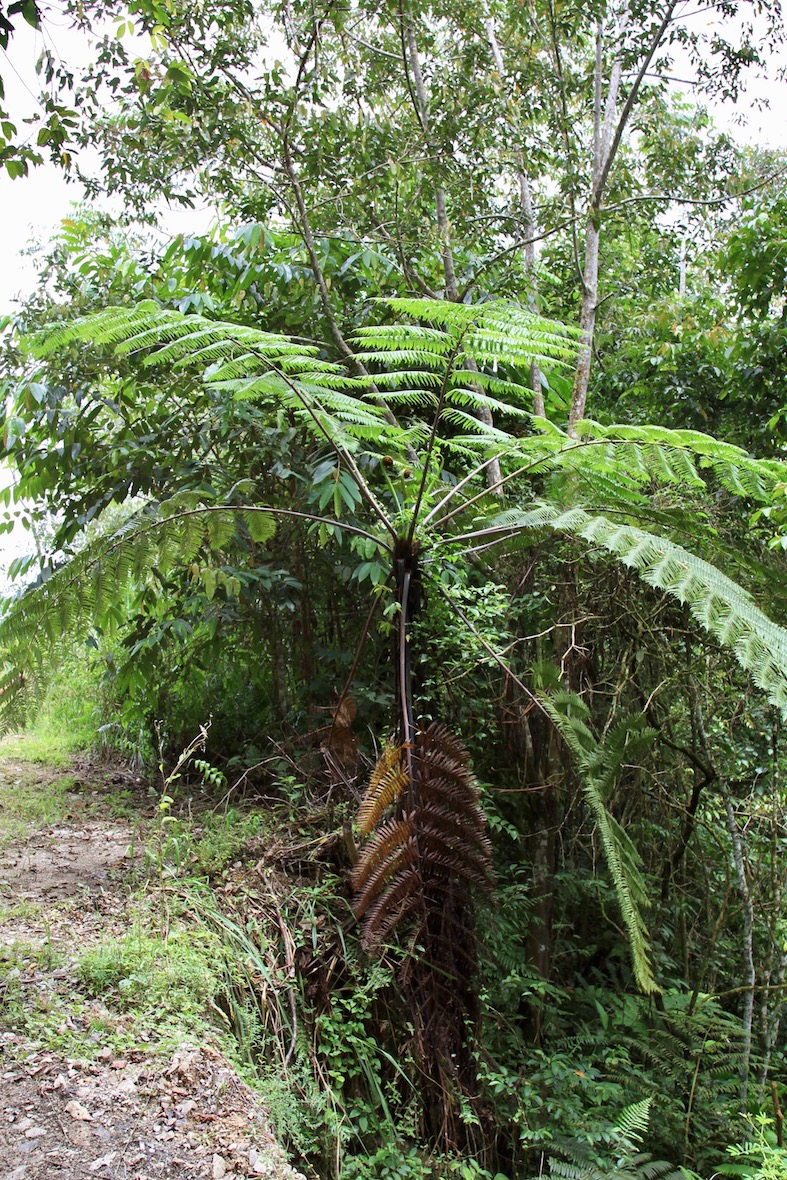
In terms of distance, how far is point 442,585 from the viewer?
305cm

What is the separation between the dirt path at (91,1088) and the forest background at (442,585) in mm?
291

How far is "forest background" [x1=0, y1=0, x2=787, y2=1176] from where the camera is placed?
Result: 2.58m

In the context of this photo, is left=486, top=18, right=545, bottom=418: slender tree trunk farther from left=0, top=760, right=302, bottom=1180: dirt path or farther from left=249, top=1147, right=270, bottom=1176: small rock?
left=249, top=1147, right=270, bottom=1176: small rock

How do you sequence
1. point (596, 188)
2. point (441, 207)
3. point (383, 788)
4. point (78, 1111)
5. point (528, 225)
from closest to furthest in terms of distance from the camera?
point (78, 1111), point (383, 788), point (596, 188), point (441, 207), point (528, 225)

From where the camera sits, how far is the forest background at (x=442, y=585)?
8.46 feet

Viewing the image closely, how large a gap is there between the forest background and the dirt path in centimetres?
29

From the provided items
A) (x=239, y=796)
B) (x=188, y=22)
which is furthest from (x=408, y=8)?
(x=239, y=796)

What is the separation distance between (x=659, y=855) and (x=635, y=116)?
755 centimetres

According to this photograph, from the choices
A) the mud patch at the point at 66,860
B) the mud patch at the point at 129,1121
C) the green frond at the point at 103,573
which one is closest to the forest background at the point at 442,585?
the green frond at the point at 103,573

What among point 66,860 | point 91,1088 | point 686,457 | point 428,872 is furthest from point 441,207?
point 91,1088

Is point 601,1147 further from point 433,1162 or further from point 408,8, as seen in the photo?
point 408,8

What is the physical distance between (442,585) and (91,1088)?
1.86 metres

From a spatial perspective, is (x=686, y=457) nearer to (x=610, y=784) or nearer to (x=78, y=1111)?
(x=610, y=784)

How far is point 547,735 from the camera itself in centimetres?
342
